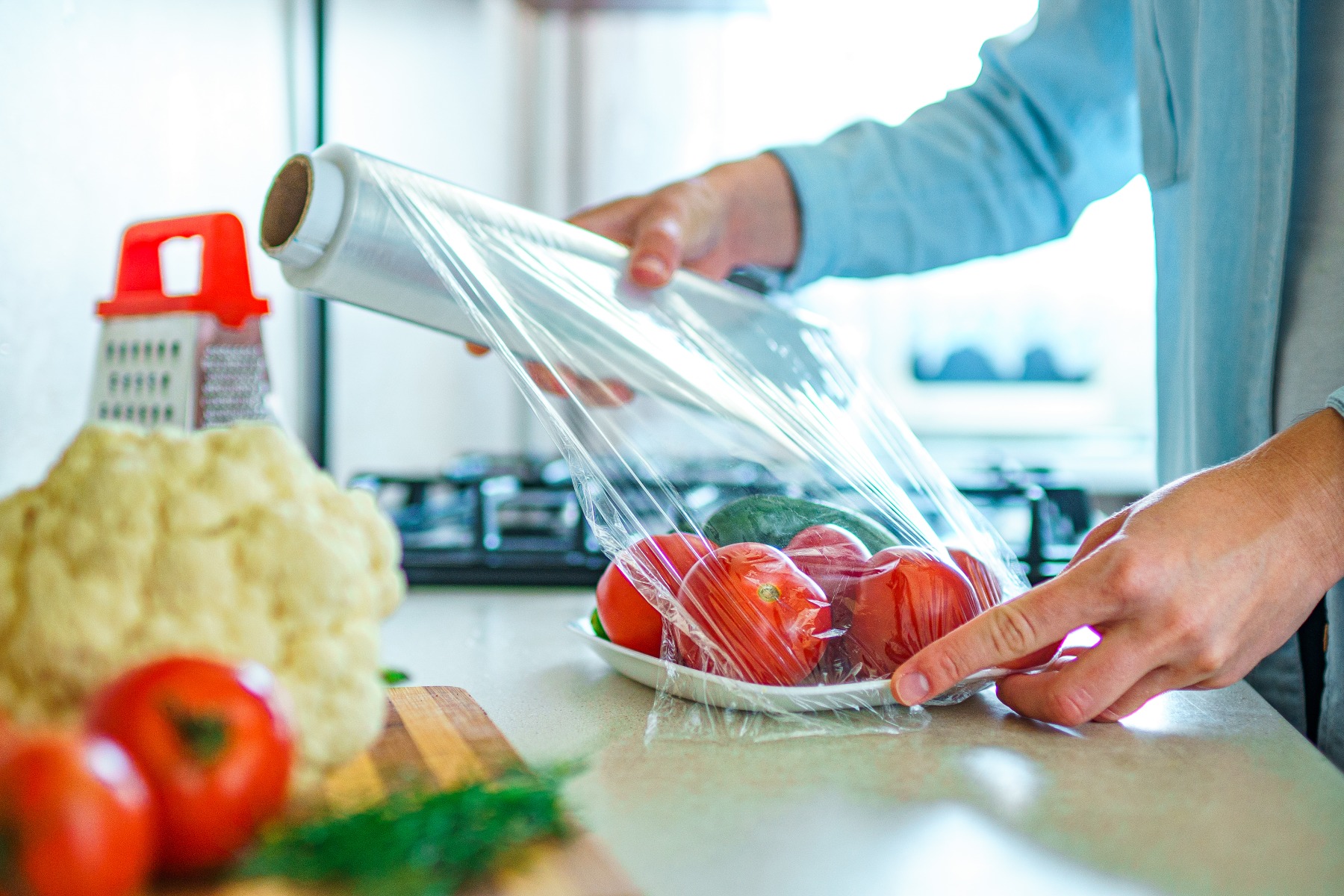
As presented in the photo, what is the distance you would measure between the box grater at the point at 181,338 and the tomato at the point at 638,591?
0.35 meters

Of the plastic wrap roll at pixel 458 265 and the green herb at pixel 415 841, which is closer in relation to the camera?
the green herb at pixel 415 841

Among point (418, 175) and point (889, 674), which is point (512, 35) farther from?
point (889, 674)

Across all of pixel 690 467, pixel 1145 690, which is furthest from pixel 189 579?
pixel 1145 690

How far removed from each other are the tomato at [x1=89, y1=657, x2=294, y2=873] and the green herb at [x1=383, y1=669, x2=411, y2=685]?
1.00 ft

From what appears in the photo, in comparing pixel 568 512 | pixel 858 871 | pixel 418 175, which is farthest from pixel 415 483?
pixel 858 871

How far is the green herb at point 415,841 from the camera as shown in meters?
0.34

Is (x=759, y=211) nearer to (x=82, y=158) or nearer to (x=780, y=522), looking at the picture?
(x=780, y=522)

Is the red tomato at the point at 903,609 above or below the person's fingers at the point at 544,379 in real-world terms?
below

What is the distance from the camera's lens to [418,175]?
0.64 metres

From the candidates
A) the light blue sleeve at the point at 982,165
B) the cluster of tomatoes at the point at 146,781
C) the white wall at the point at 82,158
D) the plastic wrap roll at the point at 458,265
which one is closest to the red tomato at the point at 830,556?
the plastic wrap roll at the point at 458,265

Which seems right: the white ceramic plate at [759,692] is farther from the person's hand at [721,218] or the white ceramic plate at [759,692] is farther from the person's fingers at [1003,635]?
the person's hand at [721,218]

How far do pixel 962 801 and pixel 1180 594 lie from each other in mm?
178

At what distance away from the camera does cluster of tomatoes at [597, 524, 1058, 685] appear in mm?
573

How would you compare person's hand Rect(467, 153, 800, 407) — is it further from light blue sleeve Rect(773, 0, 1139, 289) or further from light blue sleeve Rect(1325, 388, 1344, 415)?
light blue sleeve Rect(1325, 388, 1344, 415)
